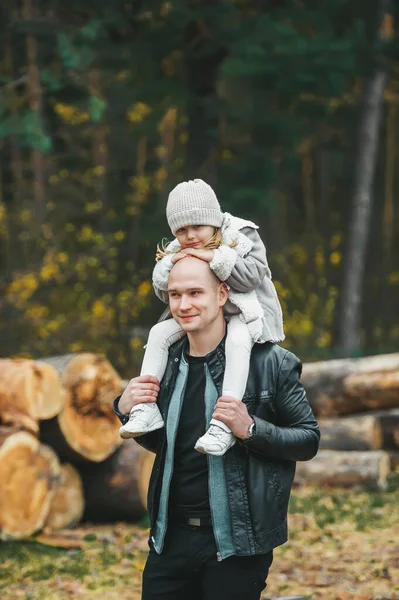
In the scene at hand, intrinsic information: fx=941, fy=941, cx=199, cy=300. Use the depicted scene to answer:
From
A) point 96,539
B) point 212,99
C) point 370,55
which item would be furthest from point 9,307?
point 96,539

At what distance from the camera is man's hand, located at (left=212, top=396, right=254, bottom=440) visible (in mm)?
3053

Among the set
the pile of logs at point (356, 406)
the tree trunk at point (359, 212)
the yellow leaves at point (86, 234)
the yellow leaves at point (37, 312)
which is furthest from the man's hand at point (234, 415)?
the yellow leaves at point (86, 234)

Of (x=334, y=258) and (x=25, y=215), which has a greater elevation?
(x=25, y=215)

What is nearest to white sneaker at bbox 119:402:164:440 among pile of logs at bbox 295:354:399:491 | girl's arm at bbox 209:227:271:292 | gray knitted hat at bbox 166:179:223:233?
girl's arm at bbox 209:227:271:292

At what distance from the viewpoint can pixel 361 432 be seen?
9359 mm

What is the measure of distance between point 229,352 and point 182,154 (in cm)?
1483

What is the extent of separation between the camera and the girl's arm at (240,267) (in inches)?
126

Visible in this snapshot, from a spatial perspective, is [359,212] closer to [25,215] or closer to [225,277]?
[25,215]

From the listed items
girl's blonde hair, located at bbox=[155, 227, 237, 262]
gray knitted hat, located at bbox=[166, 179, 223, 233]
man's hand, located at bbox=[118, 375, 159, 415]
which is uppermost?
gray knitted hat, located at bbox=[166, 179, 223, 233]

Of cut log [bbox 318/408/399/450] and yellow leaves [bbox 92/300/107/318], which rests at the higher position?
yellow leaves [bbox 92/300/107/318]

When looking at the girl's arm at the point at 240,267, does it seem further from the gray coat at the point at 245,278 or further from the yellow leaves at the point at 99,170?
the yellow leaves at the point at 99,170

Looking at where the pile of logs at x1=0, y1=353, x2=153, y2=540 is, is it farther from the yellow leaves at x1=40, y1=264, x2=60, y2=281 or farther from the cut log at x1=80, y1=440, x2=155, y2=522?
the yellow leaves at x1=40, y1=264, x2=60, y2=281

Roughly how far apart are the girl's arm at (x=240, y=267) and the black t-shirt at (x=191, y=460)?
29cm

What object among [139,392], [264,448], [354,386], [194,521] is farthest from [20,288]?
[264,448]
